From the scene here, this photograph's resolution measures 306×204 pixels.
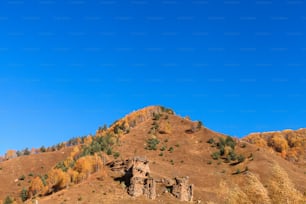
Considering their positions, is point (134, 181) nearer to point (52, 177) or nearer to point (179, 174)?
point (179, 174)

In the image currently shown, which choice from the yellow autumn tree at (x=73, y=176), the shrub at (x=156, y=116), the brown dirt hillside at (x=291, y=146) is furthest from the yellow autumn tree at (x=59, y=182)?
the brown dirt hillside at (x=291, y=146)

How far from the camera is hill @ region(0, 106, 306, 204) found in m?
51.6

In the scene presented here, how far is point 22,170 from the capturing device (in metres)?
95.9

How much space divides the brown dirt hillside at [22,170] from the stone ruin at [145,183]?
3340 centimetres

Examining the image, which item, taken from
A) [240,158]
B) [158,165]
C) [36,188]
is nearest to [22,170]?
[36,188]

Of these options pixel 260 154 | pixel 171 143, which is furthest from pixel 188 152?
pixel 260 154

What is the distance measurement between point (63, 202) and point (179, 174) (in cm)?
2359

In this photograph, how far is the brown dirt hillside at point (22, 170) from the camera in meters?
81.3

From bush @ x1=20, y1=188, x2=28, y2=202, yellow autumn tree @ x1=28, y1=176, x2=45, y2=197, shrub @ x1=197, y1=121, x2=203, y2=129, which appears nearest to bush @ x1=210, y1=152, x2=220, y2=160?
shrub @ x1=197, y1=121, x2=203, y2=129

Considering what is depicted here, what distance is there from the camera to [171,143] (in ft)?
280

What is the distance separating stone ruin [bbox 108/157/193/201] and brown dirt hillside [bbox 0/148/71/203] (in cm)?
3340

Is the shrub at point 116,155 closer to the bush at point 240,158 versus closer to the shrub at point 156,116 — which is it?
the bush at point 240,158

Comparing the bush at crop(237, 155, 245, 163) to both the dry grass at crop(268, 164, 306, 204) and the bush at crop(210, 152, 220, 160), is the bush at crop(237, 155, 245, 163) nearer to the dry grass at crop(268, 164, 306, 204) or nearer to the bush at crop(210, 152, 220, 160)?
the bush at crop(210, 152, 220, 160)

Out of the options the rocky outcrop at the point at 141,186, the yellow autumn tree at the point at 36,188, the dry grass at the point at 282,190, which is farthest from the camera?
the yellow autumn tree at the point at 36,188
